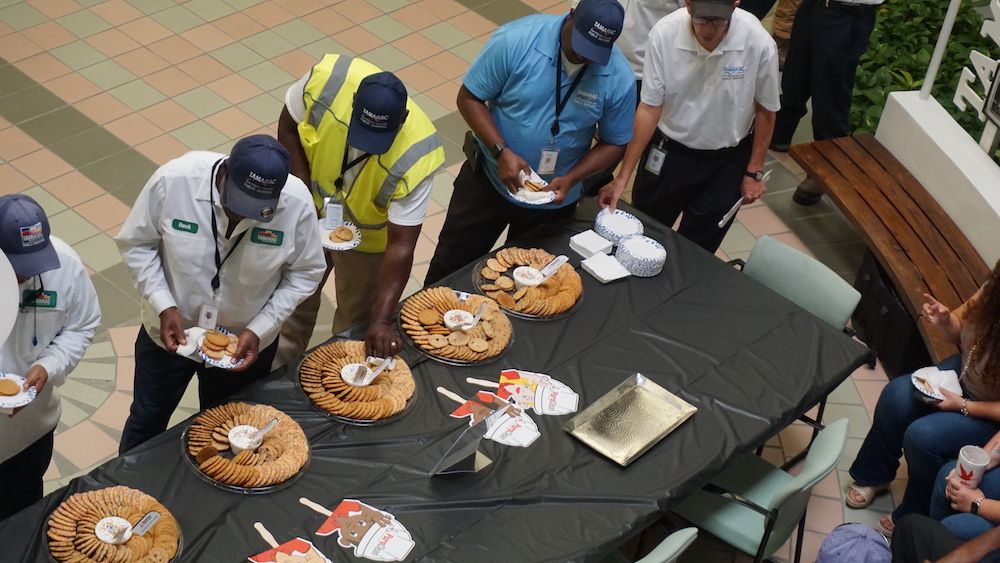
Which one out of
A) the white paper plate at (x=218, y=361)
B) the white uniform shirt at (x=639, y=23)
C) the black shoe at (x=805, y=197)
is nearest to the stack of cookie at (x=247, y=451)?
the white paper plate at (x=218, y=361)

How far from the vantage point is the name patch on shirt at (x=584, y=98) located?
14.8 ft

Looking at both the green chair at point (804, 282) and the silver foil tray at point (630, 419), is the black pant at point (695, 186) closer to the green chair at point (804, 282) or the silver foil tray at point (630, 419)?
the green chair at point (804, 282)

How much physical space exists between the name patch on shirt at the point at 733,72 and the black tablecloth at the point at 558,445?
84 centimetres

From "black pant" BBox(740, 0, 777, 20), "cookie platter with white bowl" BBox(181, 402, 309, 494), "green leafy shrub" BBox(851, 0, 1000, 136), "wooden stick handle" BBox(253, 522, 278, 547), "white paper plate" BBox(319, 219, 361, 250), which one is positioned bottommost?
"green leafy shrub" BBox(851, 0, 1000, 136)

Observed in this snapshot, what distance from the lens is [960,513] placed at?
14.0ft

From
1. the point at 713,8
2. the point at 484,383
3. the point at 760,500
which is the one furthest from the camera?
the point at 713,8

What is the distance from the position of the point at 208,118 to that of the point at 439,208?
5.34 ft

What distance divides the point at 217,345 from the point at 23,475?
31.7 inches

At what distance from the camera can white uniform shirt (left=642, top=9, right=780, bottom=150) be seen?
4.93m

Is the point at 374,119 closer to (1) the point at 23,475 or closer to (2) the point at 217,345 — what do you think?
(2) the point at 217,345

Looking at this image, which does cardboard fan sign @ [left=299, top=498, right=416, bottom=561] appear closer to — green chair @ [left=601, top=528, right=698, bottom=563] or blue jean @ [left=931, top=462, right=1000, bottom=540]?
green chair @ [left=601, top=528, right=698, bottom=563]

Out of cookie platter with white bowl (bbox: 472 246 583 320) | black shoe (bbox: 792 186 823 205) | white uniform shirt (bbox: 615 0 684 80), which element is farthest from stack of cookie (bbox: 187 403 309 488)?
black shoe (bbox: 792 186 823 205)

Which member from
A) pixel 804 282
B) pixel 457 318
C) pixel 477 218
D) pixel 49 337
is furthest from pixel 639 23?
pixel 49 337

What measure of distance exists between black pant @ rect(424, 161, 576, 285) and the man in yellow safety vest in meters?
0.69
